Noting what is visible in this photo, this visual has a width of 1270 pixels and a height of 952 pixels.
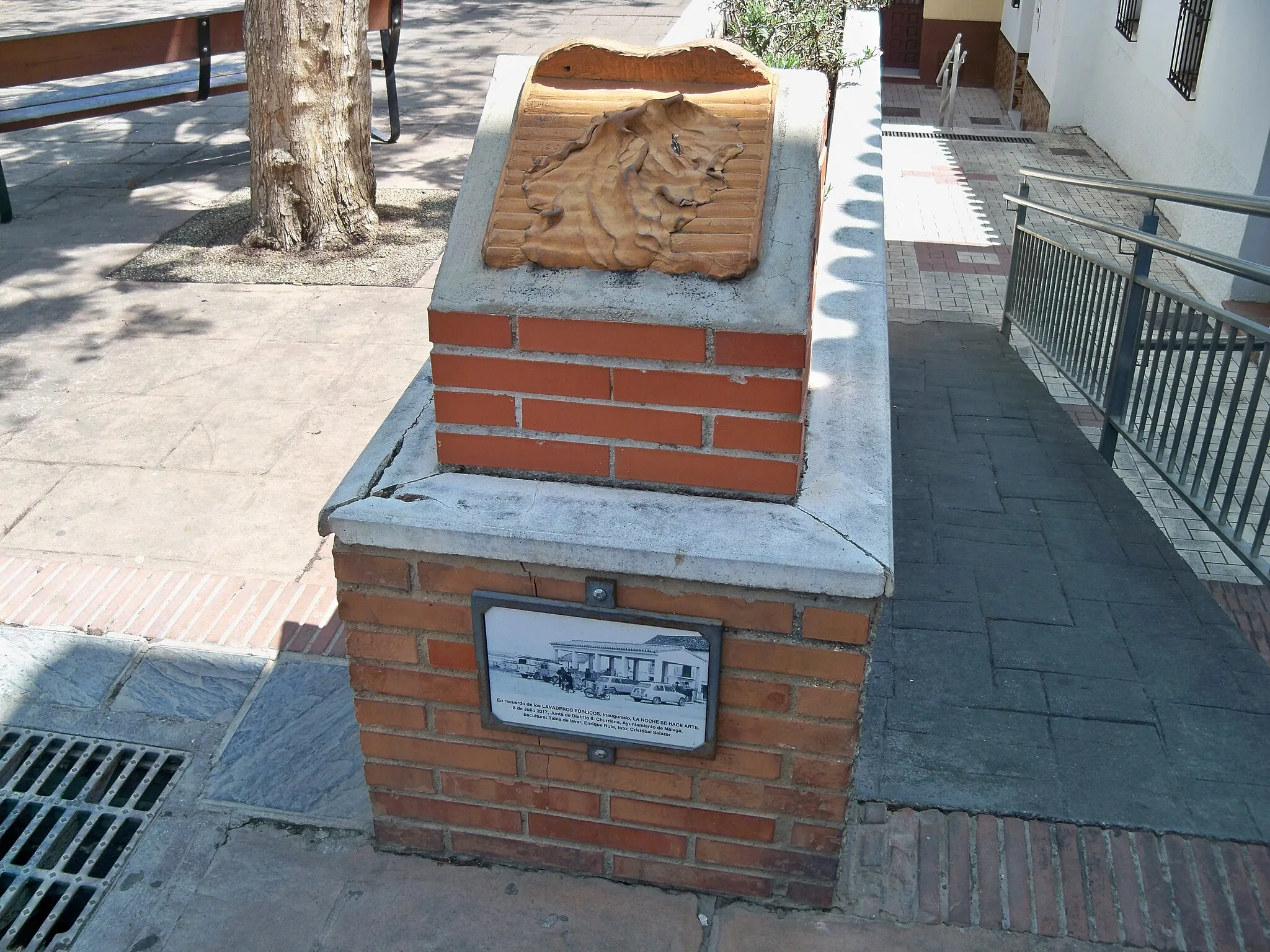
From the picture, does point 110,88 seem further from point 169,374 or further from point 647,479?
point 647,479

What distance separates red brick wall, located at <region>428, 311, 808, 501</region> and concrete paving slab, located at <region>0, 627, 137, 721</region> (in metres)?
1.74

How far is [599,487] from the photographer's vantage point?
6.98 feet

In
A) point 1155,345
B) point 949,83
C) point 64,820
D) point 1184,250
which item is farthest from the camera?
point 949,83

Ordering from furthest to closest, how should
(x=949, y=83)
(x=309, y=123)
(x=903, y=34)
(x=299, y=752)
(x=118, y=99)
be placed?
(x=903, y=34) < (x=949, y=83) < (x=118, y=99) < (x=309, y=123) < (x=299, y=752)

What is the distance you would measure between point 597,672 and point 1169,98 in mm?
10524

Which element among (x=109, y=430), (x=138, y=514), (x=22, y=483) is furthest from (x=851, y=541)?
(x=109, y=430)

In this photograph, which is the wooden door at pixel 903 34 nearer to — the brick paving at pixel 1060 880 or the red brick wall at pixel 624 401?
the brick paving at pixel 1060 880

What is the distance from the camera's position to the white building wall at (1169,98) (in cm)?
824

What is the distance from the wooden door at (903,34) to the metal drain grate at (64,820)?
18.4m

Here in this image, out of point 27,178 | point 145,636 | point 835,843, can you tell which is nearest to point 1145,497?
point 835,843

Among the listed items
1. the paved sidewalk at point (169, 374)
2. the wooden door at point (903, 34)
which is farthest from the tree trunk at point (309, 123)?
the wooden door at point (903, 34)

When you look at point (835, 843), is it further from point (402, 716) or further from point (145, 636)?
point (145, 636)

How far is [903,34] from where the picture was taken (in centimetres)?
1869

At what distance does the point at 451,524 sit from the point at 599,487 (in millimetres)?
295
